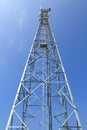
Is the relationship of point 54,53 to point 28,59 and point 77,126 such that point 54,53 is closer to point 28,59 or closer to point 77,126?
point 28,59

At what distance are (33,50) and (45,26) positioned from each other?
12.3 feet

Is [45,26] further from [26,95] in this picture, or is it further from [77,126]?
[77,126]

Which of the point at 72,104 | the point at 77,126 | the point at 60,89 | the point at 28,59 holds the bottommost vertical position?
the point at 77,126

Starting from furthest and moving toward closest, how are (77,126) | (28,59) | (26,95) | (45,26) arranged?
(45,26)
(28,59)
(26,95)
(77,126)

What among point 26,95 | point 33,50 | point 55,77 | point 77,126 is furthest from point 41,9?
point 77,126

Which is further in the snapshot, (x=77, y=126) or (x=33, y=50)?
(x=33, y=50)

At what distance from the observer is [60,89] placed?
24844mm

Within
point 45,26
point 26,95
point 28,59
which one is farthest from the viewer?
point 45,26

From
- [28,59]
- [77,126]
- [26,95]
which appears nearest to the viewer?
[77,126]

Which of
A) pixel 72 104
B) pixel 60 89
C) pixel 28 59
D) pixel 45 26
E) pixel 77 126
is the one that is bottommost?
pixel 77 126

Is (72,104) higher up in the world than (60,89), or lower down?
lower down

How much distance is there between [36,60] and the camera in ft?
90.7

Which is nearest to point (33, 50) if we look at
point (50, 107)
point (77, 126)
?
point (50, 107)

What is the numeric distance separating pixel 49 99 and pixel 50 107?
776mm
